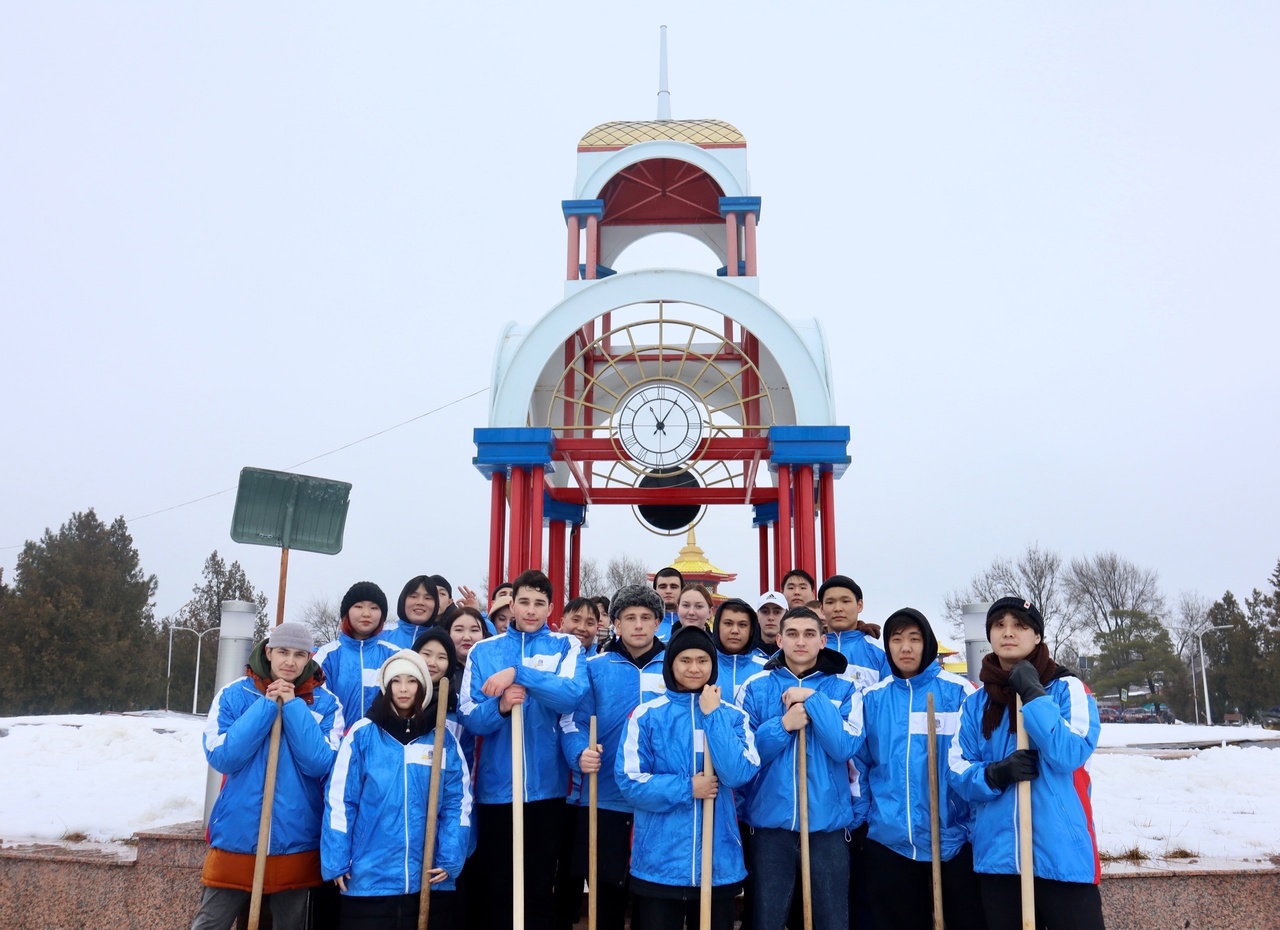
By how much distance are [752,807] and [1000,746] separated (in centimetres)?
113

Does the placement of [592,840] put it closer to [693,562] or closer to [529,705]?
[529,705]

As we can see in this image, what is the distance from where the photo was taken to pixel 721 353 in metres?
13.8

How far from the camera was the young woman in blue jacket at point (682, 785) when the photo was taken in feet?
12.4

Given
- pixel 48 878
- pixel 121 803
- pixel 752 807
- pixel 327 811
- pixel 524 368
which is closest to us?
pixel 327 811

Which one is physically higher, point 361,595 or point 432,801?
point 361,595

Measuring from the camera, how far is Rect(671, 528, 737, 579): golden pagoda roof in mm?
19578

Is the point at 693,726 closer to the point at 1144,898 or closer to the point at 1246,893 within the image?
the point at 1144,898

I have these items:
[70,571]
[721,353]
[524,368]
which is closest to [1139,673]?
[721,353]

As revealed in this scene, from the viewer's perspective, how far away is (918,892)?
3949mm

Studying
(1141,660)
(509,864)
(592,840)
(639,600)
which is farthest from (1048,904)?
(1141,660)

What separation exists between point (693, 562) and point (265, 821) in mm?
16252

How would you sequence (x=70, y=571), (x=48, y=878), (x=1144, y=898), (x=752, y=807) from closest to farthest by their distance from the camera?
(x=752, y=807) → (x=1144, y=898) → (x=48, y=878) → (x=70, y=571)

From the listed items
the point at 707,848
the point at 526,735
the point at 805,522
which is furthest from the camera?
the point at 805,522

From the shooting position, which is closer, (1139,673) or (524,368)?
(524,368)
